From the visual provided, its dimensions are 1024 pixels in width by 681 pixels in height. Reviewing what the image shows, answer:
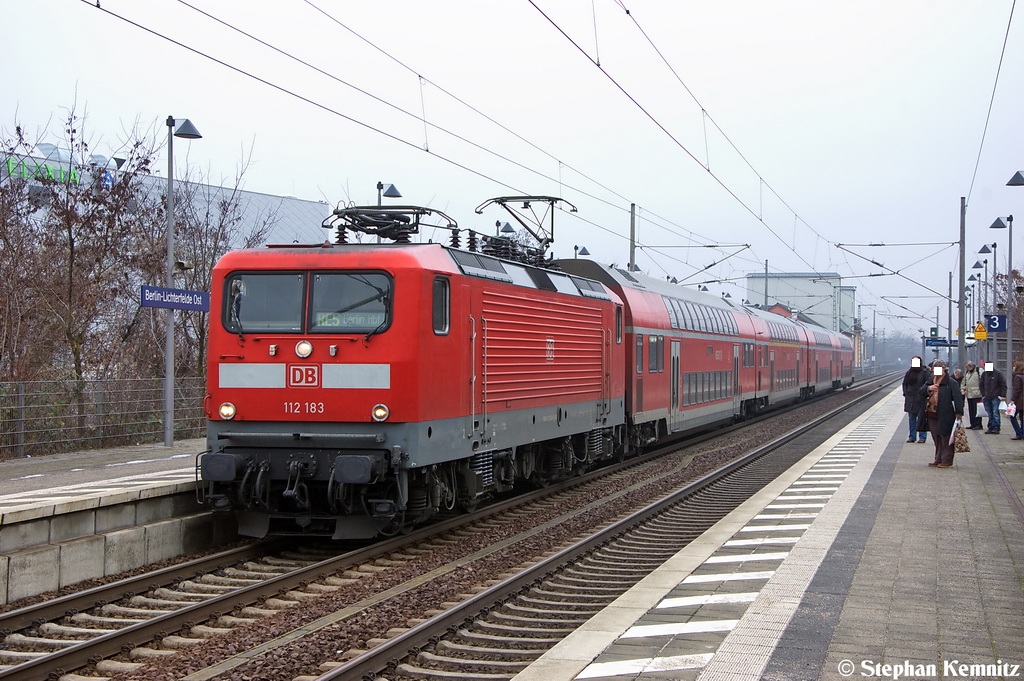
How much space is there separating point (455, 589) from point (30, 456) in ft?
31.5

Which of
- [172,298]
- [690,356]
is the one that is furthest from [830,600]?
[690,356]

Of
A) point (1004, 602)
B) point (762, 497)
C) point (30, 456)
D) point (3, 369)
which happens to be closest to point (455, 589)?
point (1004, 602)

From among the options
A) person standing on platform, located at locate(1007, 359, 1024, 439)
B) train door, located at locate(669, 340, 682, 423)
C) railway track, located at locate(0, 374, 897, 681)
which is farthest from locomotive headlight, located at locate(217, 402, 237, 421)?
person standing on platform, located at locate(1007, 359, 1024, 439)

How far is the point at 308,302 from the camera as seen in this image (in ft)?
34.6

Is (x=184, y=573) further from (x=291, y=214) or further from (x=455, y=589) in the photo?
(x=291, y=214)

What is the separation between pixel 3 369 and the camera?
17109 millimetres

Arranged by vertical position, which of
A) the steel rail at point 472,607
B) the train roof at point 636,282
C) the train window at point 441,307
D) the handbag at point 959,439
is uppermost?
the train roof at point 636,282

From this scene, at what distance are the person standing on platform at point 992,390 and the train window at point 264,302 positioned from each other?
1847 cm

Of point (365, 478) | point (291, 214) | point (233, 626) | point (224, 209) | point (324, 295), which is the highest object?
point (291, 214)

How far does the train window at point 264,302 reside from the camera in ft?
34.7

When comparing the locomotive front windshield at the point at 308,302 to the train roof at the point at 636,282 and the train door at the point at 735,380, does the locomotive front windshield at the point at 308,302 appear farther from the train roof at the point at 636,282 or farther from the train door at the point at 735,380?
the train door at the point at 735,380

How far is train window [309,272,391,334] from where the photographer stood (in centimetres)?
1035

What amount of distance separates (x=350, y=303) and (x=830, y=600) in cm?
543

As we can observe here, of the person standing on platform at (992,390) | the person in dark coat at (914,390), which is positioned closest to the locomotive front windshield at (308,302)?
the person in dark coat at (914,390)
